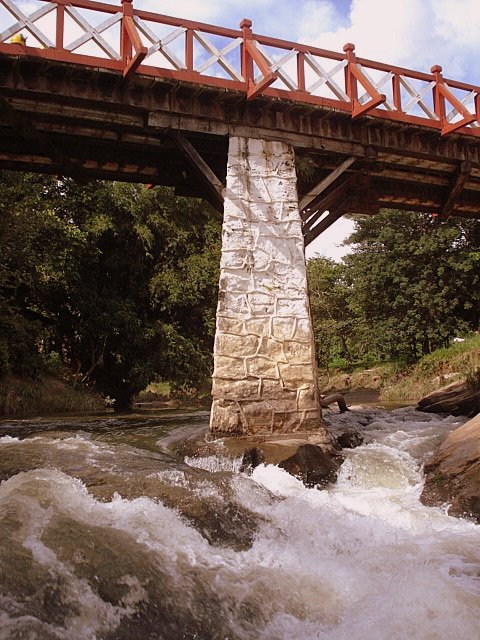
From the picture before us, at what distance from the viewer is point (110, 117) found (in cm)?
779

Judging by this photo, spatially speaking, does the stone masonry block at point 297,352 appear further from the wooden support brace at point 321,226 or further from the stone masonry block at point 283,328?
the wooden support brace at point 321,226

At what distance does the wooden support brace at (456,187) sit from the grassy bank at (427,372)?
6393 mm

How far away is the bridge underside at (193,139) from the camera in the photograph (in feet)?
24.5

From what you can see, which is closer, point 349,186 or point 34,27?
point 34,27

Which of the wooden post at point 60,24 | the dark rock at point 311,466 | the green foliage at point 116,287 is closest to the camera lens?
the dark rock at point 311,466

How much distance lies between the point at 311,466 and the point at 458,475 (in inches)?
61.5

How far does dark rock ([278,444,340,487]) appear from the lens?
5961 mm

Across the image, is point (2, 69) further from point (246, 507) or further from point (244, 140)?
point (246, 507)

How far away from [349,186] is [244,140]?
265 cm

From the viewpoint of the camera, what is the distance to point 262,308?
7.61 metres

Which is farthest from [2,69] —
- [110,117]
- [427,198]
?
[427,198]

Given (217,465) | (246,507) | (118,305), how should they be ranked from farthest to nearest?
(118,305), (217,465), (246,507)

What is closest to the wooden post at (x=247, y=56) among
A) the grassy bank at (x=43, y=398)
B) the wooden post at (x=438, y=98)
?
the wooden post at (x=438, y=98)

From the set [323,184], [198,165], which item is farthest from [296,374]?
[198,165]
